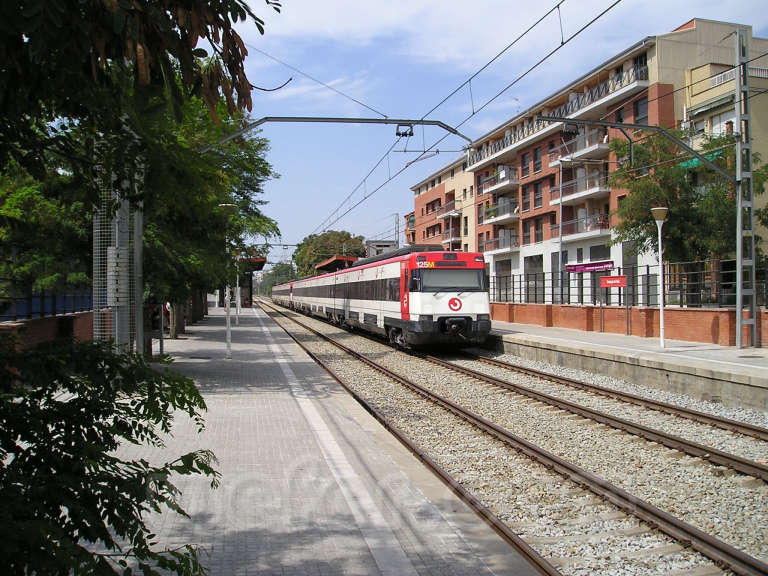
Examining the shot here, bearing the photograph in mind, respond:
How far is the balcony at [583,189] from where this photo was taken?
36219 millimetres

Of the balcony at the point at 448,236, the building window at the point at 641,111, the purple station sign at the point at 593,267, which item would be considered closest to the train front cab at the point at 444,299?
the purple station sign at the point at 593,267

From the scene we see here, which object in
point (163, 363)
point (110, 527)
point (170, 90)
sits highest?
point (170, 90)

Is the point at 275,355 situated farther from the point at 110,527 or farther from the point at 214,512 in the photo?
the point at 110,527

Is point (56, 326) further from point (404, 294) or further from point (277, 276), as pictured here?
point (277, 276)

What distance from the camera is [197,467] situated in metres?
2.51

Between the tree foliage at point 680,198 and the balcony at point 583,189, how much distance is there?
12.3 meters

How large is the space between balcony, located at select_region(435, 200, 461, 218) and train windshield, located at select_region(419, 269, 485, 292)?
38900 mm

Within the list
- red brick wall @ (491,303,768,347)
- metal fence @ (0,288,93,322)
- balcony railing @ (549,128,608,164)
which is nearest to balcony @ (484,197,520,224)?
balcony railing @ (549,128,608,164)

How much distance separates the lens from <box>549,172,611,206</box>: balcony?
1426 inches

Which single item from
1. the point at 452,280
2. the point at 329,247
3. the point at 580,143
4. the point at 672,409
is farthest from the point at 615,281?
the point at 329,247

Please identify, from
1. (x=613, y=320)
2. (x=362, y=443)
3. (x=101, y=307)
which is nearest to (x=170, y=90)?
(x=362, y=443)

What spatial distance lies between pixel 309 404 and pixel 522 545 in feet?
20.7

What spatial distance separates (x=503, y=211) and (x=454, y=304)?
3148 cm

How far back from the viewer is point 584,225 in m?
38.2
